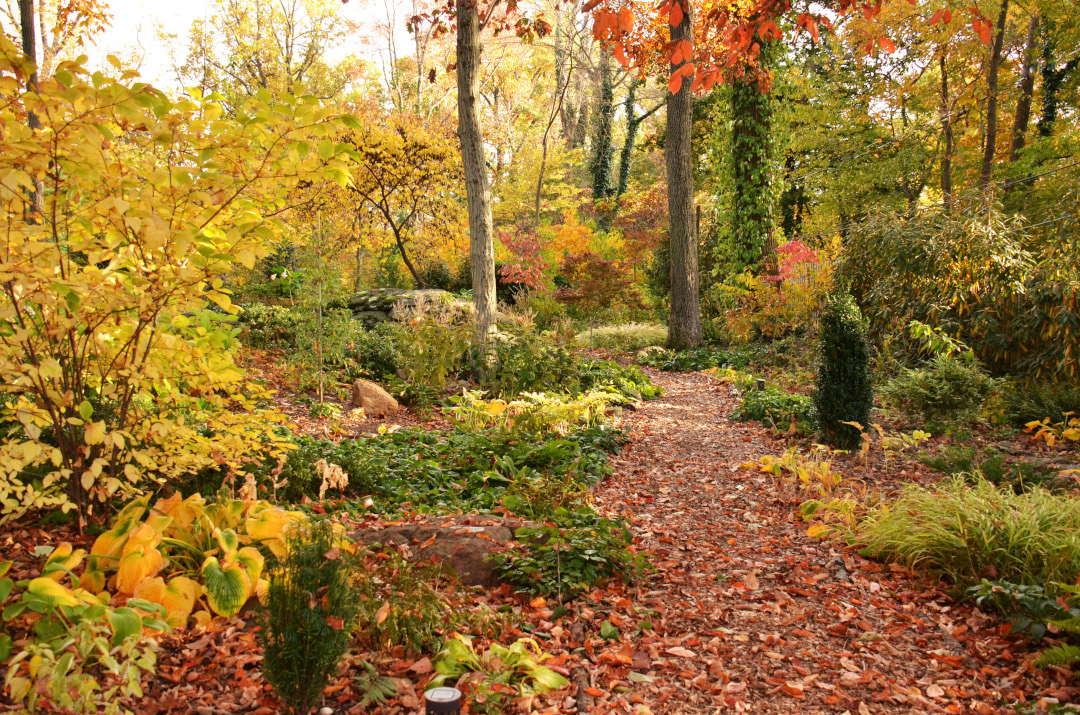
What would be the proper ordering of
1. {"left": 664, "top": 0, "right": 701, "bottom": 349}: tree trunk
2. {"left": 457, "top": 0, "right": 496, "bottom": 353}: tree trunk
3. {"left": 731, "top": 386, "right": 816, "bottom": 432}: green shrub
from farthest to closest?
{"left": 664, "top": 0, "right": 701, "bottom": 349}: tree trunk < {"left": 457, "top": 0, "right": 496, "bottom": 353}: tree trunk < {"left": 731, "top": 386, "right": 816, "bottom": 432}: green shrub

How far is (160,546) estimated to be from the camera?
2.41 metres

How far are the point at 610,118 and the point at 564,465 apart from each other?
1779 centimetres

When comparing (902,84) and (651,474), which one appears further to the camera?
(902,84)

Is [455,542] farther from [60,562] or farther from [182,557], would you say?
[60,562]

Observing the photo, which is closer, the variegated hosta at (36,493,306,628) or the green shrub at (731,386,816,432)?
the variegated hosta at (36,493,306,628)

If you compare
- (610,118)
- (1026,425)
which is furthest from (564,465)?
(610,118)

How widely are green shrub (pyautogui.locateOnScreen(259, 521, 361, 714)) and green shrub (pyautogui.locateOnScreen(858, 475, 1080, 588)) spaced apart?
2.75 meters

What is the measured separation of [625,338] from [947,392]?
6.82 m

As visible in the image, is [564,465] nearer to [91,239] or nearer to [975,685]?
[975,685]

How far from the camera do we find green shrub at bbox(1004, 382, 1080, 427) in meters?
5.38

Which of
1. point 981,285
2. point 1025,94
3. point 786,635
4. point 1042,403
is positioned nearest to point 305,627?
point 786,635

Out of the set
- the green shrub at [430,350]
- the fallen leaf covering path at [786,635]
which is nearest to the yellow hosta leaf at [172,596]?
the fallen leaf covering path at [786,635]

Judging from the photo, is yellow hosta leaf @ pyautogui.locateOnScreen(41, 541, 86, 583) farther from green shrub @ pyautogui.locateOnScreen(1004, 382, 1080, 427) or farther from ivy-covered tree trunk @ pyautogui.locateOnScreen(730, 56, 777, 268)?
ivy-covered tree trunk @ pyautogui.locateOnScreen(730, 56, 777, 268)

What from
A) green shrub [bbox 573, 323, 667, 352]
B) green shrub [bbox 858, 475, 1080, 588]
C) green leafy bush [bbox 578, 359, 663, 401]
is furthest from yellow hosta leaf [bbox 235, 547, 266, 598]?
green shrub [bbox 573, 323, 667, 352]
